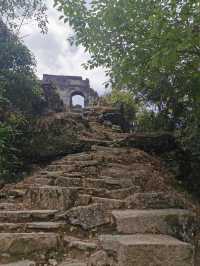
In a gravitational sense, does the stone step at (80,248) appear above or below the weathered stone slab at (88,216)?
below

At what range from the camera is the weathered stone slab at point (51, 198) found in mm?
5195

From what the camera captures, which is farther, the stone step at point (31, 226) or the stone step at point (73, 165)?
the stone step at point (73, 165)

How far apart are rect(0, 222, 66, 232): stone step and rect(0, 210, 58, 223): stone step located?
208mm

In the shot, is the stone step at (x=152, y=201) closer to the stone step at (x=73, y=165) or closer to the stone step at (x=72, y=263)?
the stone step at (x=72, y=263)

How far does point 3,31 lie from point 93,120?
5.47 m

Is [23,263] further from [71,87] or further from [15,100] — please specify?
[71,87]

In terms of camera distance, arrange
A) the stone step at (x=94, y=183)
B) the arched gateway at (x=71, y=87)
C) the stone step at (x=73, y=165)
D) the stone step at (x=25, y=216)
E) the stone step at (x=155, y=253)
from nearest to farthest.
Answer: the stone step at (x=155, y=253) → the stone step at (x=25, y=216) → the stone step at (x=94, y=183) → the stone step at (x=73, y=165) → the arched gateway at (x=71, y=87)

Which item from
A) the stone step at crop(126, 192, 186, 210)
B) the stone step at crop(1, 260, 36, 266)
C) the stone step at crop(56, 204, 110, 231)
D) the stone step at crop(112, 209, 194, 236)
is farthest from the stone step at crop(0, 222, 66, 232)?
the stone step at crop(126, 192, 186, 210)

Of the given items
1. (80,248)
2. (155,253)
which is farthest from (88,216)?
(155,253)

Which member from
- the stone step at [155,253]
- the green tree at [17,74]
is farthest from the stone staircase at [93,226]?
the green tree at [17,74]

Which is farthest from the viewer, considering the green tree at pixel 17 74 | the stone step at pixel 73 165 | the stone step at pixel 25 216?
the green tree at pixel 17 74

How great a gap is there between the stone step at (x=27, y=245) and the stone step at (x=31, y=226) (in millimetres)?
236

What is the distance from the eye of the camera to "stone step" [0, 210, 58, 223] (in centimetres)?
457

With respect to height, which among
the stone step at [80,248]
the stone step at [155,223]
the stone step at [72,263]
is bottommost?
the stone step at [72,263]
